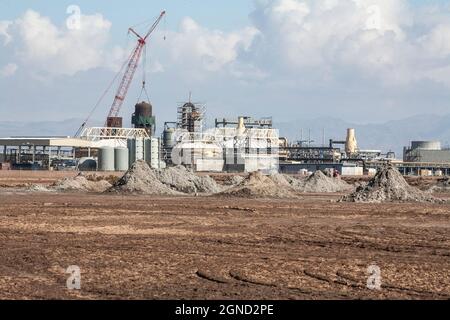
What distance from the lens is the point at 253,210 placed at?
1773 inches

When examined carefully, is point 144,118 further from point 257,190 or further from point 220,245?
point 220,245

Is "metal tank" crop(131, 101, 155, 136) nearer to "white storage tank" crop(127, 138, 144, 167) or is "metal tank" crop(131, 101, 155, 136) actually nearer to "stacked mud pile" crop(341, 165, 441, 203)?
"white storage tank" crop(127, 138, 144, 167)

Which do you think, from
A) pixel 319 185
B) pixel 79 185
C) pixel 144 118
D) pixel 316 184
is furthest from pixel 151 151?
pixel 144 118

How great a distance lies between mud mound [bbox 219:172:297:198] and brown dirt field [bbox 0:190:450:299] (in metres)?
18.5

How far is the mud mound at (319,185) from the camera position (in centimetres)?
8109

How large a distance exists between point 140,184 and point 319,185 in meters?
22.8

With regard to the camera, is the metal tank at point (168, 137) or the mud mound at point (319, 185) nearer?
the mud mound at point (319, 185)

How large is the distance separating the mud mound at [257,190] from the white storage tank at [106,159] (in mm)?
64582

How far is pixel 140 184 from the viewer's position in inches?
2591

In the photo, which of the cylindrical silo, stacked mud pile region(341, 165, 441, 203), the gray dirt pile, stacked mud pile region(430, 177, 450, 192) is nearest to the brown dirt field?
stacked mud pile region(341, 165, 441, 203)

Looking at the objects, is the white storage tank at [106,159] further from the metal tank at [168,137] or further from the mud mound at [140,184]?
the mud mound at [140,184]

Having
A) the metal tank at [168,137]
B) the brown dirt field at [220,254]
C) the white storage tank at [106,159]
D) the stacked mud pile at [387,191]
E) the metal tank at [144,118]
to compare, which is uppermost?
the metal tank at [144,118]

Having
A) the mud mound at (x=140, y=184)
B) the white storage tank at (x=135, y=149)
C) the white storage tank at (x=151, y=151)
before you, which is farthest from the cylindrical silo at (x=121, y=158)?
the mud mound at (x=140, y=184)
